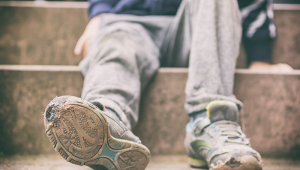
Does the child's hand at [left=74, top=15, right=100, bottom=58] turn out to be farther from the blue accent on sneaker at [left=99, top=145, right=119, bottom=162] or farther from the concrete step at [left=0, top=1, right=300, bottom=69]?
the blue accent on sneaker at [left=99, top=145, right=119, bottom=162]

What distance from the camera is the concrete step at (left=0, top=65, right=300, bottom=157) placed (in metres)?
0.75

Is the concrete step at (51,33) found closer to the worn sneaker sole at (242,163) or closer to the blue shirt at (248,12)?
the blue shirt at (248,12)

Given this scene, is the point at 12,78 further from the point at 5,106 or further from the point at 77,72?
the point at 77,72

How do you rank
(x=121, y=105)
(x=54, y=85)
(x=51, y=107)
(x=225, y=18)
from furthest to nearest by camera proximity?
1. (x=54, y=85)
2. (x=225, y=18)
3. (x=121, y=105)
4. (x=51, y=107)

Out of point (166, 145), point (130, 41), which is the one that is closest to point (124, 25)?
point (130, 41)

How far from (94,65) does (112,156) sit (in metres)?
0.28

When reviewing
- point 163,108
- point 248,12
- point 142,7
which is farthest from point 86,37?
point 248,12

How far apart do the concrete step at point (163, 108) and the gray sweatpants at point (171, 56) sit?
0.09m

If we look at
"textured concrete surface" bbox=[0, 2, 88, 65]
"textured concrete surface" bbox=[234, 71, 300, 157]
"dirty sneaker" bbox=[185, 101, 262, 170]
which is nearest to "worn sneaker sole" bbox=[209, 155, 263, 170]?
"dirty sneaker" bbox=[185, 101, 262, 170]

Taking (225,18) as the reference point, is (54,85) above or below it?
below

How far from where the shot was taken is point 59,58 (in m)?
1.14

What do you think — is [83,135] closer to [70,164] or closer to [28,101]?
[70,164]

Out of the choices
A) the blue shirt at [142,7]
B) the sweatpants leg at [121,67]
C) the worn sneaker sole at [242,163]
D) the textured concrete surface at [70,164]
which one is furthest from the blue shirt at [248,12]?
the worn sneaker sole at [242,163]

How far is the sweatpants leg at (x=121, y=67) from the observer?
545 millimetres
